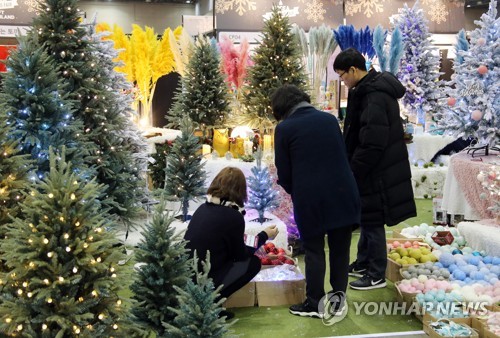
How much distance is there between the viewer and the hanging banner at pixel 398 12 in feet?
31.4

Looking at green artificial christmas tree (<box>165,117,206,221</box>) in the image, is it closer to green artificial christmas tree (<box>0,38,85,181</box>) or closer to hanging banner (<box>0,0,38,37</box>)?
green artificial christmas tree (<box>0,38,85,181</box>)

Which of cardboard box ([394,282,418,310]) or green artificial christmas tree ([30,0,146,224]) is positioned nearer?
cardboard box ([394,282,418,310])

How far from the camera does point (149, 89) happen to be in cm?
773

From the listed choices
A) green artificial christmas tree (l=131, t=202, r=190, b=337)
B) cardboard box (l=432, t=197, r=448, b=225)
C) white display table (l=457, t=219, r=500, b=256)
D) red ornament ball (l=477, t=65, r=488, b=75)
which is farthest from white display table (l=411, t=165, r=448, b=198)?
green artificial christmas tree (l=131, t=202, r=190, b=337)

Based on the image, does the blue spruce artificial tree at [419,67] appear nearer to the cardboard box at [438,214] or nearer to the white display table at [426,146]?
the white display table at [426,146]

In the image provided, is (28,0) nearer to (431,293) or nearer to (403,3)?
(403,3)

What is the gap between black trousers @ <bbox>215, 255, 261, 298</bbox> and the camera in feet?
11.4

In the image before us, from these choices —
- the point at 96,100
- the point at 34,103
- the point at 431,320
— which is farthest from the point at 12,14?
the point at 431,320

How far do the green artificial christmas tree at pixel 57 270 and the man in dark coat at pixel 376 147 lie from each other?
2.03m

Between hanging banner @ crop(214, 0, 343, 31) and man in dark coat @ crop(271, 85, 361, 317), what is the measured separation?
5.95m

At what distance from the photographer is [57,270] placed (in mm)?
2150

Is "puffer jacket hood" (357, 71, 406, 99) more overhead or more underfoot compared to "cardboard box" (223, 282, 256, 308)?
more overhead

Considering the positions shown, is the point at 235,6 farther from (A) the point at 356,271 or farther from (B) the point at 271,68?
(A) the point at 356,271

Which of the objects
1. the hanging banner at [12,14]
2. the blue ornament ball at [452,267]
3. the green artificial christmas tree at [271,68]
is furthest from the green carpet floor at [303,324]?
the hanging banner at [12,14]
